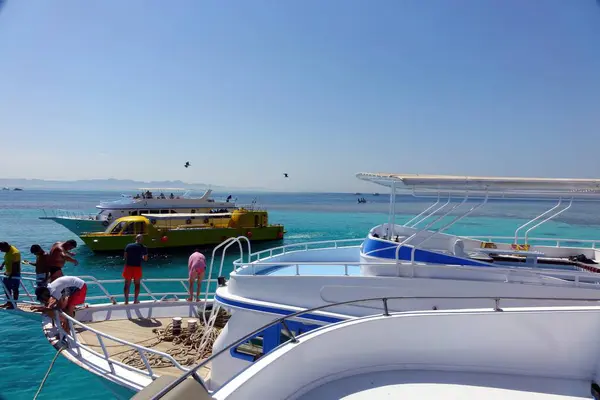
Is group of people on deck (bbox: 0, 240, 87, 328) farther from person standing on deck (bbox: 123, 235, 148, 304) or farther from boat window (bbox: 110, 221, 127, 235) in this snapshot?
boat window (bbox: 110, 221, 127, 235)

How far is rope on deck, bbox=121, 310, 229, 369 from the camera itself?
24.6 feet

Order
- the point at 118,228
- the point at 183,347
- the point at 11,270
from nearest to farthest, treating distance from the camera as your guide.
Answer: the point at 183,347 < the point at 11,270 < the point at 118,228

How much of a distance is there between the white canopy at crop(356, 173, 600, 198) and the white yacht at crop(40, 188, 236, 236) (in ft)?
98.1

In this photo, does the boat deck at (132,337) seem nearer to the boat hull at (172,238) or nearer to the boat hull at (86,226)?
the boat hull at (172,238)

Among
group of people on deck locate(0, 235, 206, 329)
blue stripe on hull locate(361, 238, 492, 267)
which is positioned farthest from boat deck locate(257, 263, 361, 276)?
group of people on deck locate(0, 235, 206, 329)

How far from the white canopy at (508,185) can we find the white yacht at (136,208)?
29.9 meters

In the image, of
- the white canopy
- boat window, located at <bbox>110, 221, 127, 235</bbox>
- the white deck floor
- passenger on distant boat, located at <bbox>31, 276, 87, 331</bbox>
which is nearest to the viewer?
the white deck floor

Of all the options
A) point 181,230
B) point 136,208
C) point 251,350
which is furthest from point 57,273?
point 136,208

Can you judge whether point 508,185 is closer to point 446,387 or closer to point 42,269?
point 446,387

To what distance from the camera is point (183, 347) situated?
8070 mm

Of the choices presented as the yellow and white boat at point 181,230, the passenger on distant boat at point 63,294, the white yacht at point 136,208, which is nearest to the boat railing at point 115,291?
the passenger on distant boat at point 63,294

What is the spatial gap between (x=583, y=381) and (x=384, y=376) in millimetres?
1995

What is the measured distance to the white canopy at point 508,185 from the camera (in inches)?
263

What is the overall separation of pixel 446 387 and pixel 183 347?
19.1 ft
